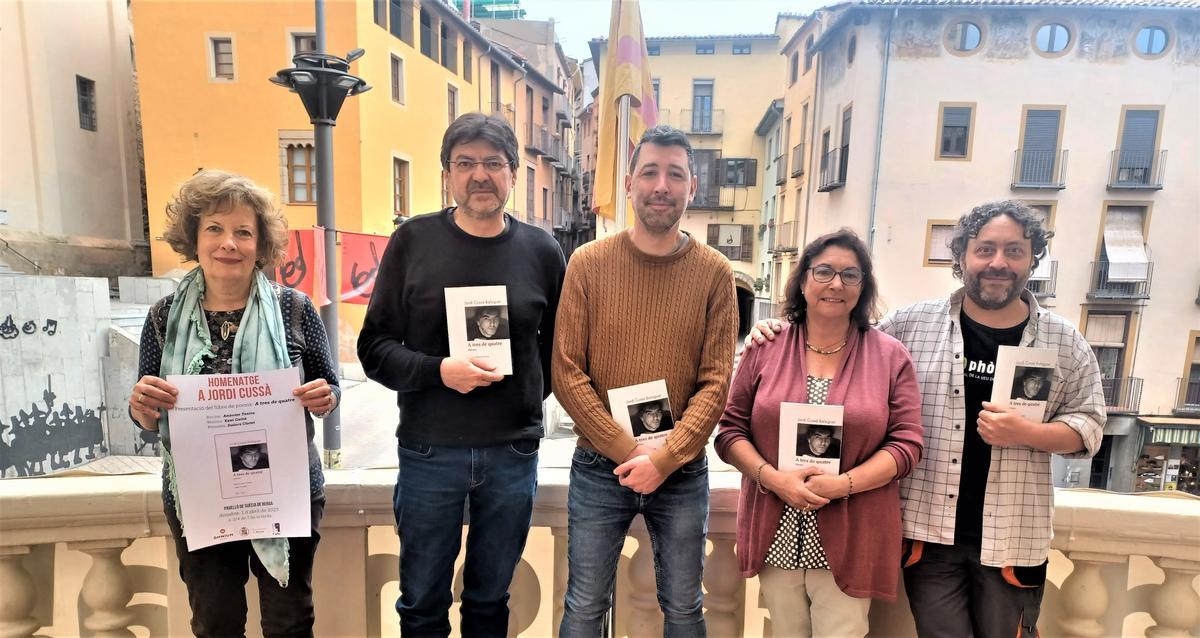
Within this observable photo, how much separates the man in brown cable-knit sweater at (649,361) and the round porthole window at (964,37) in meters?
18.0

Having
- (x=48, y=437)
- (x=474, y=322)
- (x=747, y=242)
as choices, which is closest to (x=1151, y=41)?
(x=747, y=242)

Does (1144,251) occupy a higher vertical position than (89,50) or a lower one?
lower

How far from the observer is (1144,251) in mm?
15453

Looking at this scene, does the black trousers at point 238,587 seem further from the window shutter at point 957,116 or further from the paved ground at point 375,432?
the window shutter at point 957,116

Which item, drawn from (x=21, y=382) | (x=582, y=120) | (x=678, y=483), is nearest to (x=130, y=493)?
(x=678, y=483)

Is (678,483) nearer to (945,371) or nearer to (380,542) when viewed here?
(945,371)

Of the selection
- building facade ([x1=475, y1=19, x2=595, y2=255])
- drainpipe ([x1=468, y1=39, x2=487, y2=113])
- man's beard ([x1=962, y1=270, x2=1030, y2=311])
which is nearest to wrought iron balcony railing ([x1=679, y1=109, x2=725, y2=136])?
building facade ([x1=475, y1=19, x2=595, y2=255])

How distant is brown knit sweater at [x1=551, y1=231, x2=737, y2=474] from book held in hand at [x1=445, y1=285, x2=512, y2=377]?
175 mm

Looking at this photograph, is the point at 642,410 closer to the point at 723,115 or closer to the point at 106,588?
the point at 106,588

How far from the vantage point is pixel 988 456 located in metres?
1.49

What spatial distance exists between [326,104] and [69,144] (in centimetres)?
1252

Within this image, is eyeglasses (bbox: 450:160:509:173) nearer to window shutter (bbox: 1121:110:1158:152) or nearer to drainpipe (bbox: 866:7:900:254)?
drainpipe (bbox: 866:7:900:254)

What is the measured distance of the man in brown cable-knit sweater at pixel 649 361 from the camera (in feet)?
4.89

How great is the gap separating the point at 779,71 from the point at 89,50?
73.2ft
